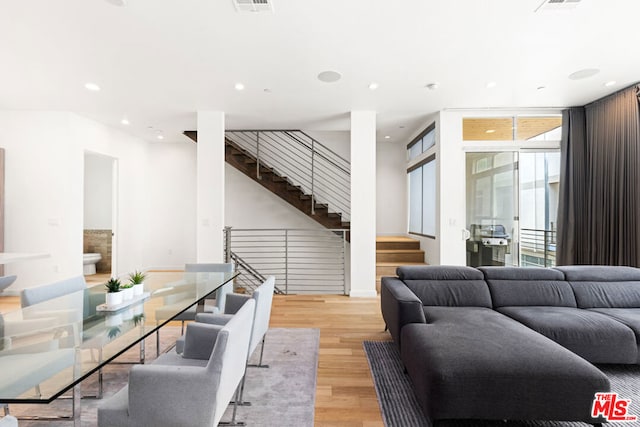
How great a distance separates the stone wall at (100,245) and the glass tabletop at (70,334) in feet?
16.6

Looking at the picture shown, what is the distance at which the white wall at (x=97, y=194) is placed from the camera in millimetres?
6727

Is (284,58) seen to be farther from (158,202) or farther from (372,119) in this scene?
(158,202)

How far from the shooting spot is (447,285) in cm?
298

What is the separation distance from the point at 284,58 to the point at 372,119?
202cm

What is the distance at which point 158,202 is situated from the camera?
6.85m

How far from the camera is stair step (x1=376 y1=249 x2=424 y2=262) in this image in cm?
577

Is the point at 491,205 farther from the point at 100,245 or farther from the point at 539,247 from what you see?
the point at 100,245

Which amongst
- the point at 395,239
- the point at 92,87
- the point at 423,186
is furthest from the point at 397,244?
the point at 92,87

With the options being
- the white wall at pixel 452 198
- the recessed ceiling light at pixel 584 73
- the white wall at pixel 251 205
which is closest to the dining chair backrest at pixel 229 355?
the white wall at pixel 452 198

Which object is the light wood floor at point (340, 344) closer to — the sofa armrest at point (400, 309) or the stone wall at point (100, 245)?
the sofa armrest at point (400, 309)

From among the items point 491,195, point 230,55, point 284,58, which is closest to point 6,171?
point 230,55

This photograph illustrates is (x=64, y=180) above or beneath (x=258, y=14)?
beneath

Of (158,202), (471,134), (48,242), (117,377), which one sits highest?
(471,134)

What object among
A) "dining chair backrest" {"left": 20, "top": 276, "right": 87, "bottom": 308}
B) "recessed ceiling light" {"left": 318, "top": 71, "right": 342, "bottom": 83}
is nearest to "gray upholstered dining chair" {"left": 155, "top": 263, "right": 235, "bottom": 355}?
"dining chair backrest" {"left": 20, "top": 276, "right": 87, "bottom": 308}
